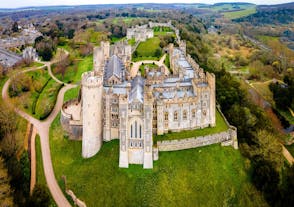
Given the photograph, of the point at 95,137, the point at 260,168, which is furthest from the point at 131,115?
the point at 260,168

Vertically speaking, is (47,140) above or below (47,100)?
below

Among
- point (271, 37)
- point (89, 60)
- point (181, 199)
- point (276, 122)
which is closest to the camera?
point (181, 199)

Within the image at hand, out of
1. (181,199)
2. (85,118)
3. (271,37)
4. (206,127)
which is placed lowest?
(271,37)

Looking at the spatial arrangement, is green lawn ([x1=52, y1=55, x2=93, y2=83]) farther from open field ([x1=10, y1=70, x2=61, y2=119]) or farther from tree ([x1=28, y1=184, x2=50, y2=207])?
tree ([x1=28, y1=184, x2=50, y2=207])

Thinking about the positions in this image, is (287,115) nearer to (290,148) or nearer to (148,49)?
(290,148)

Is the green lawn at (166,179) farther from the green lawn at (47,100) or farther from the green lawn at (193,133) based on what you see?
the green lawn at (47,100)

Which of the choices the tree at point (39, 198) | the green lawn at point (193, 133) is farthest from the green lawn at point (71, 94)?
the tree at point (39, 198)

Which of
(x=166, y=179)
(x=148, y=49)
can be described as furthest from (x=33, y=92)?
(x=166, y=179)

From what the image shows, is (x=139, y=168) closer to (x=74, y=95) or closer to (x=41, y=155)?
(x=41, y=155)
